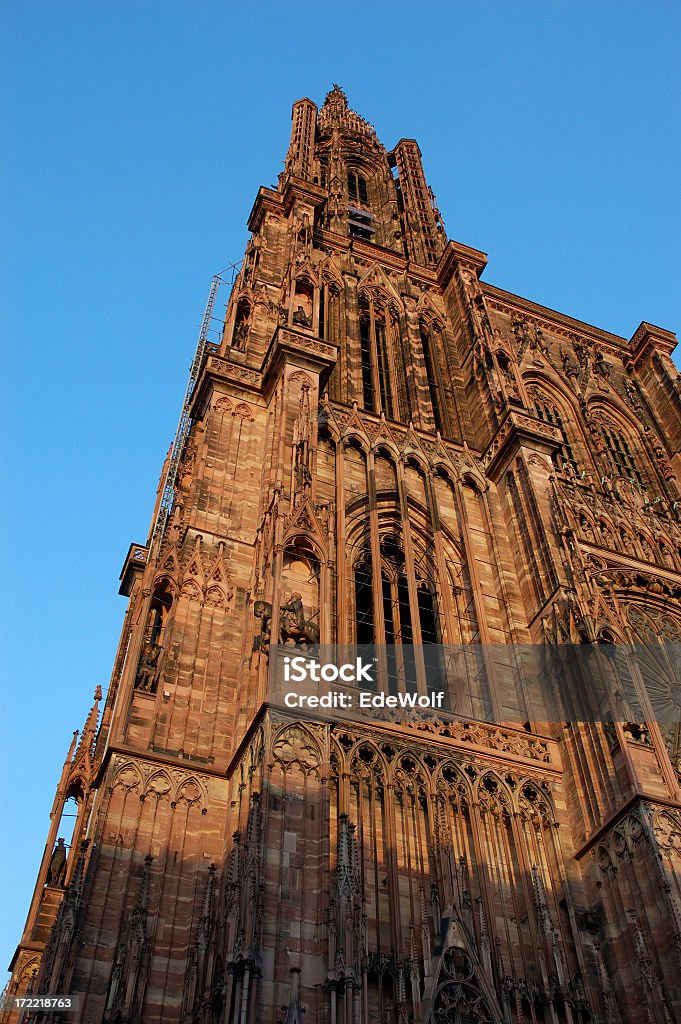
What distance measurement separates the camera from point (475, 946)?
43.2ft

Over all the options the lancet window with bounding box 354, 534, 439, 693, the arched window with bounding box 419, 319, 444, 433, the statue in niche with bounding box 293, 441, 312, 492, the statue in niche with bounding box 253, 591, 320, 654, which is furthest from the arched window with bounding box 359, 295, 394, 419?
the statue in niche with bounding box 253, 591, 320, 654

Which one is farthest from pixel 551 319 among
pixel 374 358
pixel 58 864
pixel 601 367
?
pixel 58 864

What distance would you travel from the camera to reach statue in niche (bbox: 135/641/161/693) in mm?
15609

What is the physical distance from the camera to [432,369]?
2817cm

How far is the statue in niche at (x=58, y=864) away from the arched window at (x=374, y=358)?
11.9 m

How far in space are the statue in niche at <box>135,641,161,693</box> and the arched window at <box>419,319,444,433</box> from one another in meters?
11.2

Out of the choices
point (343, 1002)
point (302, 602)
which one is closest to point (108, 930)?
point (343, 1002)

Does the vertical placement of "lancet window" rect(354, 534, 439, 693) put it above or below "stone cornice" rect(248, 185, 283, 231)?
below

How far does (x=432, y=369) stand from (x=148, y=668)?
48.8 feet

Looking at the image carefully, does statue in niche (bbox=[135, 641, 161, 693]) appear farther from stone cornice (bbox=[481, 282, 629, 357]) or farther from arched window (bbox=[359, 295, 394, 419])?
stone cornice (bbox=[481, 282, 629, 357])

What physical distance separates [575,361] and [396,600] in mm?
16664

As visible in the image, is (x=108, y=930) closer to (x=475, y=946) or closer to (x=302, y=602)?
(x=475, y=946)

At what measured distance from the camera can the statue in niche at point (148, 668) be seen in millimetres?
15609

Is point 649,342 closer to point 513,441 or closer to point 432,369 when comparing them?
point 432,369
